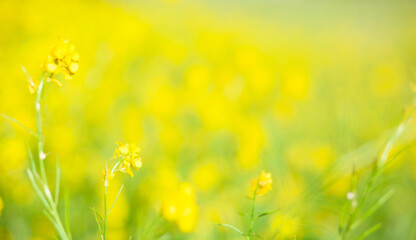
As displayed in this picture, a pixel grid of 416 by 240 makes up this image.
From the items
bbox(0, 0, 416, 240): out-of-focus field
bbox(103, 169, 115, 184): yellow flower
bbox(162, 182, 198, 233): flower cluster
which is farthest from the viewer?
bbox(0, 0, 416, 240): out-of-focus field

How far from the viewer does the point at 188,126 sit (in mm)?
2289

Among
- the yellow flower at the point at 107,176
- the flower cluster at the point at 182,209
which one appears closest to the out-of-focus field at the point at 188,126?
the flower cluster at the point at 182,209

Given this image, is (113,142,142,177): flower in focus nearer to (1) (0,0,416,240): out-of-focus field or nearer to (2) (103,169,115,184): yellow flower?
(2) (103,169,115,184): yellow flower

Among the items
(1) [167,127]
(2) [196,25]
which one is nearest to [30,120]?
(1) [167,127]

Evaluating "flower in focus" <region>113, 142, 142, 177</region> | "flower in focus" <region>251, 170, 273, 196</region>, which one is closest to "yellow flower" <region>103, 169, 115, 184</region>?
"flower in focus" <region>113, 142, 142, 177</region>

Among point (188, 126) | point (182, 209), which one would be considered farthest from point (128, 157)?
point (188, 126)

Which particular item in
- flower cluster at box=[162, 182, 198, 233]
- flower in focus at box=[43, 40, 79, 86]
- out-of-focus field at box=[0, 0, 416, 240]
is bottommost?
flower cluster at box=[162, 182, 198, 233]

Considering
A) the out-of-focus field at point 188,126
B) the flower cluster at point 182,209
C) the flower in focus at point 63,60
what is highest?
the out-of-focus field at point 188,126

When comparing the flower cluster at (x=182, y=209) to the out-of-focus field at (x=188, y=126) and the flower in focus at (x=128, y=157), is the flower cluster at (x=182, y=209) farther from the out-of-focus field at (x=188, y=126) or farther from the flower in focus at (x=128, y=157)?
the flower in focus at (x=128, y=157)

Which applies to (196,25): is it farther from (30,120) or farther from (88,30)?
(30,120)

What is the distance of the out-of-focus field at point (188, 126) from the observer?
→ 4.58 feet

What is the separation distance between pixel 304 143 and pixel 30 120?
1.61m

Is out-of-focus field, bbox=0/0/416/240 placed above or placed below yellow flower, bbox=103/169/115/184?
above

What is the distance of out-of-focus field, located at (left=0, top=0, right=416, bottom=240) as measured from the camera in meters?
1.40
